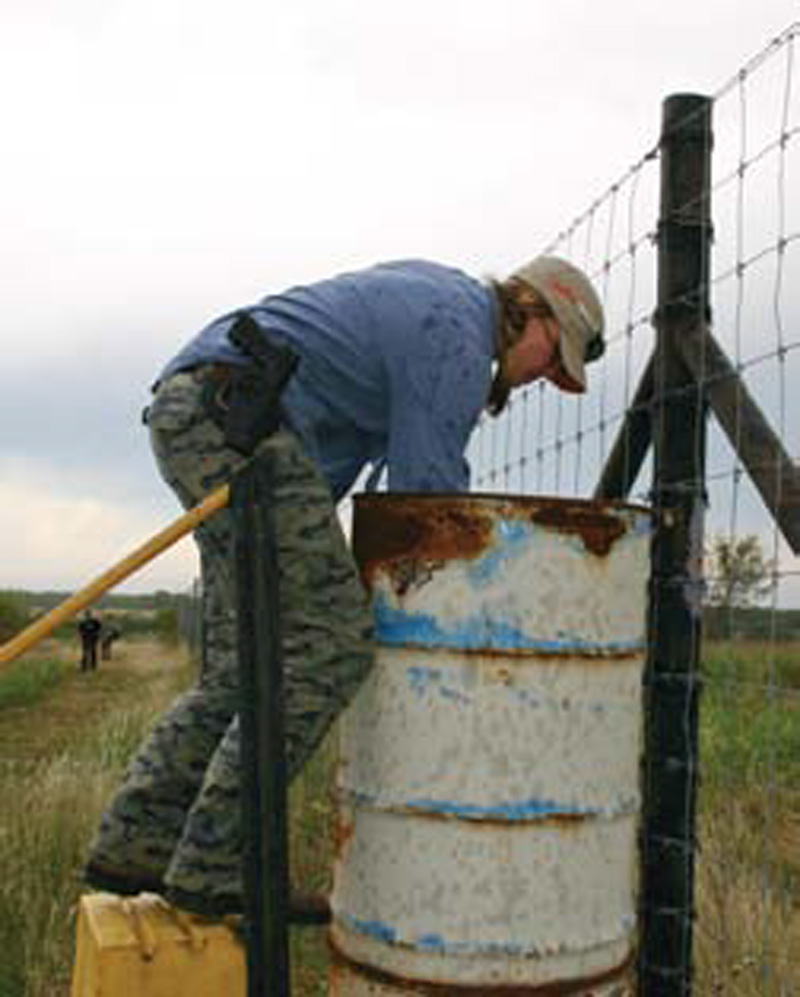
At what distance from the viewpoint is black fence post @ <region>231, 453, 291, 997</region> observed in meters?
2.38

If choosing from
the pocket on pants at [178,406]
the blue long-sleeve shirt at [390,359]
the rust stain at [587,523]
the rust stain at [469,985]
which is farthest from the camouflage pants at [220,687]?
the rust stain at [587,523]

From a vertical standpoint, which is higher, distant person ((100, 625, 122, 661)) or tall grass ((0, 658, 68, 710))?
tall grass ((0, 658, 68, 710))

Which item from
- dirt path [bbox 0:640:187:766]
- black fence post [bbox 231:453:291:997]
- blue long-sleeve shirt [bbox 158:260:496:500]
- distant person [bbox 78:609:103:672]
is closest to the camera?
black fence post [bbox 231:453:291:997]

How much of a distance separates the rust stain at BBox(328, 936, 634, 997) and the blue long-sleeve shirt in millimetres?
930

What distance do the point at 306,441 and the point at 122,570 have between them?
17.8 inches

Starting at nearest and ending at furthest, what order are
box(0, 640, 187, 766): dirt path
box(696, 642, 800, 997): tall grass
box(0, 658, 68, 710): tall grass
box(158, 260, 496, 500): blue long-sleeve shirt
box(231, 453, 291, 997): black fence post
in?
1. box(231, 453, 291, 997): black fence post
2. box(158, 260, 496, 500): blue long-sleeve shirt
3. box(696, 642, 800, 997): tall grass
4. box(0, 640, 187, 766): dirt path
5. box(0, 658, 68, 710): tall grass

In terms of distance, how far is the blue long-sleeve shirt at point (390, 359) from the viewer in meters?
2.52

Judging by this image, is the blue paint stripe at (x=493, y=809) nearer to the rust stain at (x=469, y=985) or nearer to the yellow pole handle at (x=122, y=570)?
the rust stain at (x=469, y=985)

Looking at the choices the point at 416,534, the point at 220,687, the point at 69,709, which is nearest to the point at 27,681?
the point at 69,709

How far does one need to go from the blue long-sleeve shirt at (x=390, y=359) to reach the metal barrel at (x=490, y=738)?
0.48 ft

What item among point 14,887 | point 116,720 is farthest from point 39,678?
point 14,887

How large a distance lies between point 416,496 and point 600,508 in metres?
0.35

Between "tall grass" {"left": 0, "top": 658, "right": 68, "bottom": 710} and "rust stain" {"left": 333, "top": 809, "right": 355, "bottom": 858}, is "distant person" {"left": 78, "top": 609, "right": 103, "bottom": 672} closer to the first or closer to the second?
"tall grass" {"left": 0, "top": 658, "right": 68, "bottom": 710}

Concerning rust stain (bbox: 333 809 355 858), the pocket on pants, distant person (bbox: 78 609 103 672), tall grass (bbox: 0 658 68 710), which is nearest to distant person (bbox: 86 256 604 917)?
the pocket on pants
